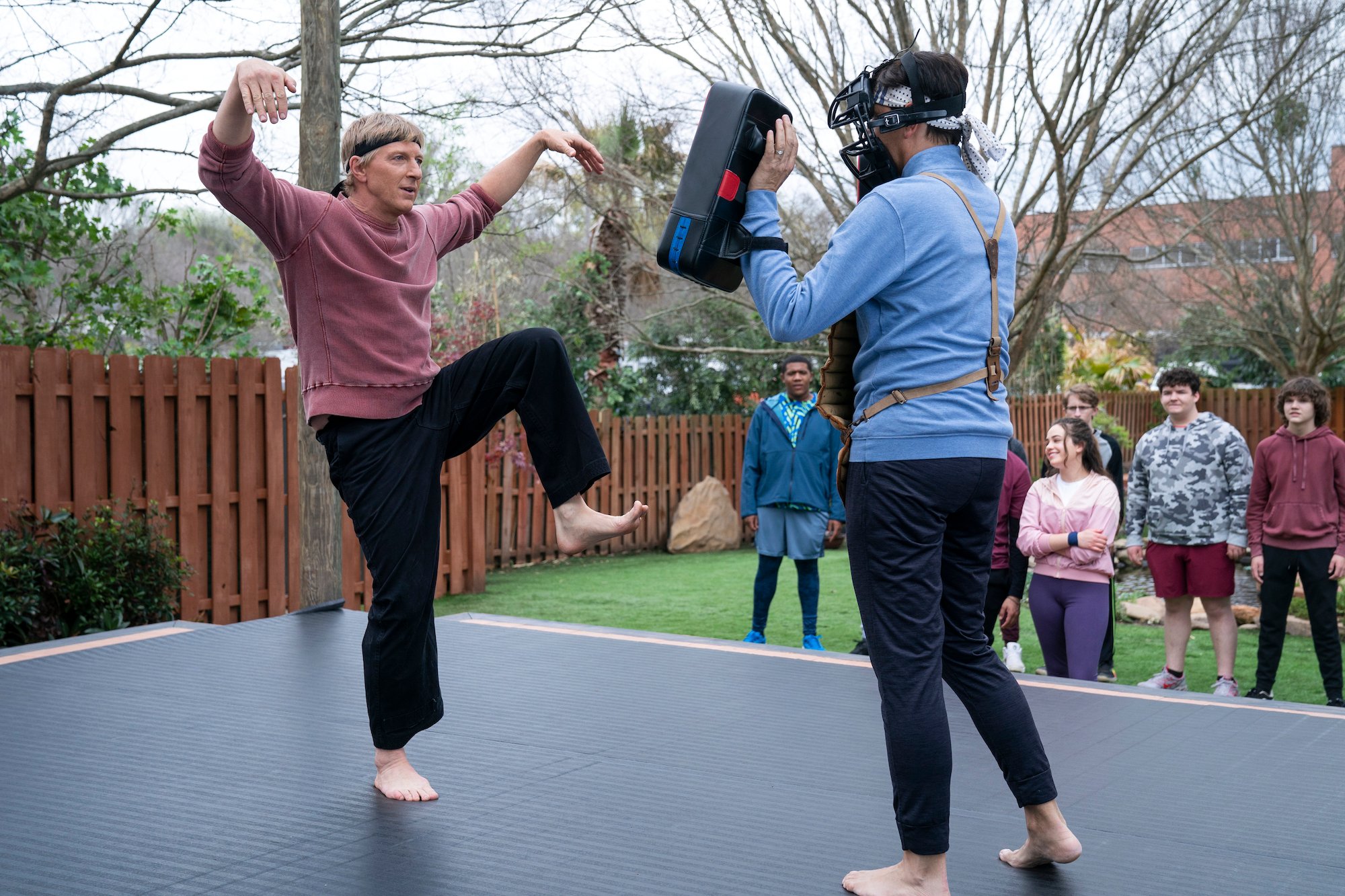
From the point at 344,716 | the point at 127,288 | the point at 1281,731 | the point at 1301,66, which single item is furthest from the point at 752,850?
the point at 1301,66

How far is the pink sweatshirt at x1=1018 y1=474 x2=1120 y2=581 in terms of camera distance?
451cm

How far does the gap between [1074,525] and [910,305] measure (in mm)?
2842

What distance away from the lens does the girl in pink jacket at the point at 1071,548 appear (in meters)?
4.51

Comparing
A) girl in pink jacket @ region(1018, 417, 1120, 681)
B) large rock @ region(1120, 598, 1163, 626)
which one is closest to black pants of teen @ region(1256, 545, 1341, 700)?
girl in pink jacket @ region(1018, 417, 1120, 681)

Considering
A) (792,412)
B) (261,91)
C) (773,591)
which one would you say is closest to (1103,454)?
(792,412)

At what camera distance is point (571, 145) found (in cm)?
287

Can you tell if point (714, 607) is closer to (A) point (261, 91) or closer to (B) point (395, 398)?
(B) point (395, 398)

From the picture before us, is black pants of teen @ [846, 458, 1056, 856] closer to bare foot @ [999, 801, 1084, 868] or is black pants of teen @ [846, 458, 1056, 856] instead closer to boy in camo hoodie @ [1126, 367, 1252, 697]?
bare foot @ [999, 801, 1084, 868]

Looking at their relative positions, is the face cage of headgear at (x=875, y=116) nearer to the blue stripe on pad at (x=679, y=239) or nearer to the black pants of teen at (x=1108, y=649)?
the blue stripe on pad at (x=679, y=239)

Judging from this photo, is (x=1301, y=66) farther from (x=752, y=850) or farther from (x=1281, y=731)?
(x=752, y=850)

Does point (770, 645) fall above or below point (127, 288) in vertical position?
below

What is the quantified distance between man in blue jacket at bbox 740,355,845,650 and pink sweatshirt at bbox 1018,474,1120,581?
1.59m

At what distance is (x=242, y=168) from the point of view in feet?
7.73

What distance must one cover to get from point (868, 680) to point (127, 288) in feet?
18.7
